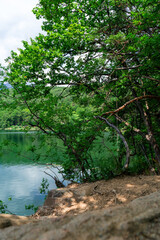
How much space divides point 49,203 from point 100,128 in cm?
316

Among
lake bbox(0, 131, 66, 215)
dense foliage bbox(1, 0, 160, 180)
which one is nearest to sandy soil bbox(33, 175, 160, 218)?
dense foliage bbox(1, 0, 160, 180)

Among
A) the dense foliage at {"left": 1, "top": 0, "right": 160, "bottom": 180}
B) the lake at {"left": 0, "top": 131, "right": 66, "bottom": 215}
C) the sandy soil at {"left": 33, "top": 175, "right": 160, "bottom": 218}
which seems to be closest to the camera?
the sandy soil at {"left": 33, "top": 175, "right": 160, "bottom": 218}

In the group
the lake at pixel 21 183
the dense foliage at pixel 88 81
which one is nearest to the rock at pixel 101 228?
the dense foliage at pixel 88 81

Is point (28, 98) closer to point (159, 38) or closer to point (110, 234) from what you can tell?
point (159, 38)

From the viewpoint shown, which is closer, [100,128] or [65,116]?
[100,128]

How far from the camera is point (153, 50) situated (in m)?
4.95

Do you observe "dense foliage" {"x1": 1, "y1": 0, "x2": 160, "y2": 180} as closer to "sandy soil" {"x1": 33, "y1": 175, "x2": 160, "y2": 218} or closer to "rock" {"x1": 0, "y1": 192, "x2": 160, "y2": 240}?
"sandy soil" {"x1": 33, "y1": 175, "x2": 160, "y2": 218}

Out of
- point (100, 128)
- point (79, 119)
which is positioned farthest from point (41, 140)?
point (100, 128)

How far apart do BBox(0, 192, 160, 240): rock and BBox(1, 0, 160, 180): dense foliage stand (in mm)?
4281

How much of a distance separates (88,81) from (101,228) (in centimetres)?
671

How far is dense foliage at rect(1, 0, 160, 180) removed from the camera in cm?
618

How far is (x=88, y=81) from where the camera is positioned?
293 inches

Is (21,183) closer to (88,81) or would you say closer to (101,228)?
(88,81)

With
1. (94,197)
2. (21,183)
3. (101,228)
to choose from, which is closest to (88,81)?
(94,197)
